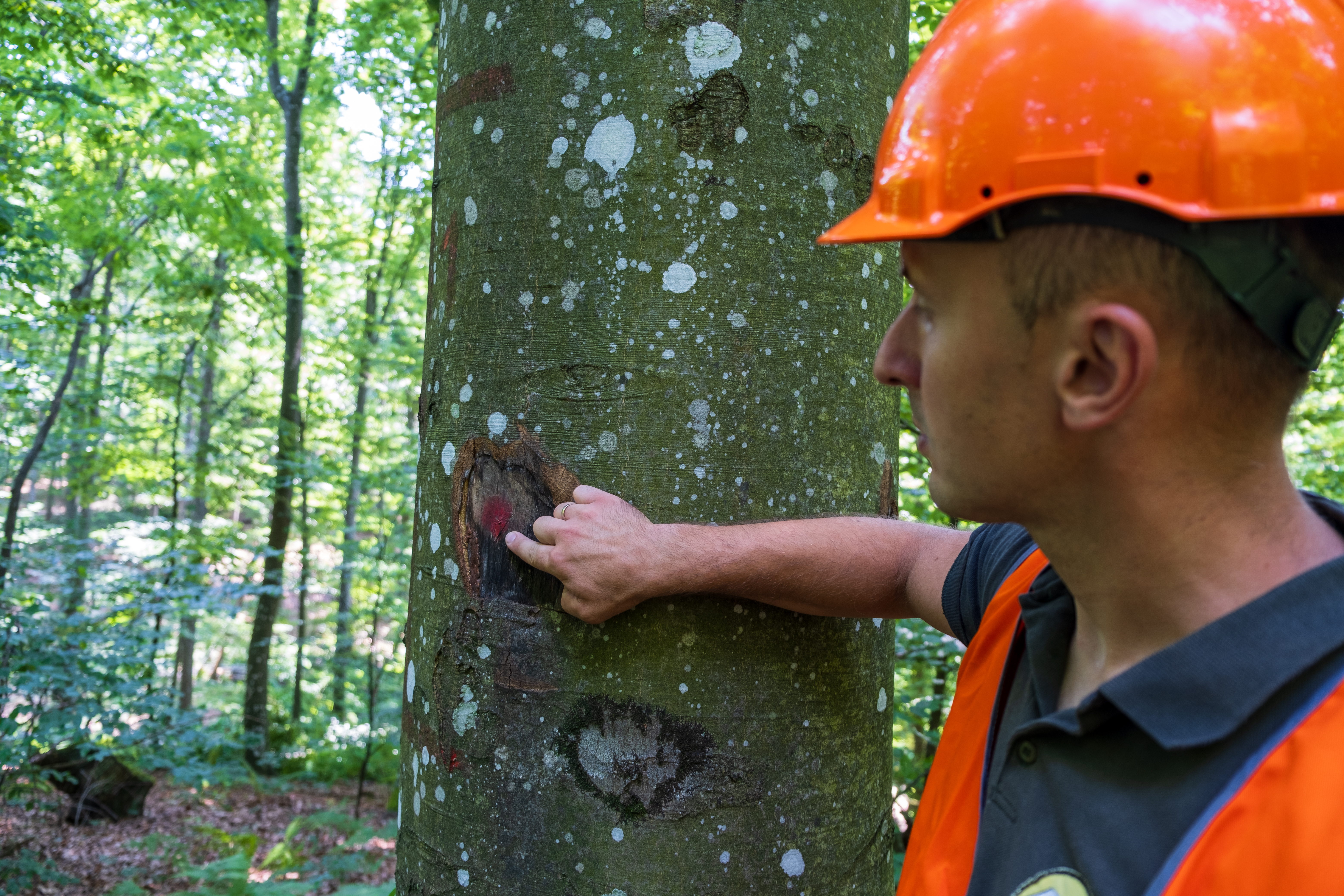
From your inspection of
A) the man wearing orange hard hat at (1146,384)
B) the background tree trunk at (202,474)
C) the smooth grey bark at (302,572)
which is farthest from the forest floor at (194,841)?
the man wearing orange hard hat at (1146,384)

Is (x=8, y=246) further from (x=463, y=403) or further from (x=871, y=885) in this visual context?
(x=871, y=885)

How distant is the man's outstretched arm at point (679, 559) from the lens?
4.51 feet

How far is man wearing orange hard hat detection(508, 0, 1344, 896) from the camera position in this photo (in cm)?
90

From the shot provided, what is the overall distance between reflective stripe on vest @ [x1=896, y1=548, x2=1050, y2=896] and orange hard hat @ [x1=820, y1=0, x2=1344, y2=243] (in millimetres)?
654

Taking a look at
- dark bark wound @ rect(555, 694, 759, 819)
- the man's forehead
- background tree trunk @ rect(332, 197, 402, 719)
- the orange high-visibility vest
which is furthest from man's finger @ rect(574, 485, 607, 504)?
background tree trunk @ rect(332, 197, 402, 719)

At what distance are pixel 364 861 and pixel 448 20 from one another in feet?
23.4

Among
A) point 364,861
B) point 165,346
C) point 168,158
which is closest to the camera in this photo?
point 364,861

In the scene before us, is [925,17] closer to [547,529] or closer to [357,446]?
[547,529]

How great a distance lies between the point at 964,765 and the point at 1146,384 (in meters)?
0.66

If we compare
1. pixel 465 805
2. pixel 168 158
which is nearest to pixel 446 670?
pixel 465 805

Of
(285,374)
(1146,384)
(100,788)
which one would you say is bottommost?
(100,788)

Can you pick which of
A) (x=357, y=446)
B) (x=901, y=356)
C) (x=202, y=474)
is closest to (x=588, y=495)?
(x=901, y=356)

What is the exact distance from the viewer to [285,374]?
1126cm

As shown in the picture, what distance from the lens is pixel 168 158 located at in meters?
8.70
